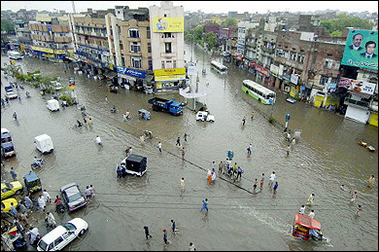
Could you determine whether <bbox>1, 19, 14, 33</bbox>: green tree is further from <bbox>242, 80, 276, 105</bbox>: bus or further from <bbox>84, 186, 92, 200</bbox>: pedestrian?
<bbox>84, 186, 92, 200</bbox>: pedestrian

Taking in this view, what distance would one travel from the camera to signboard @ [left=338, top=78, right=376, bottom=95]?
116 feet

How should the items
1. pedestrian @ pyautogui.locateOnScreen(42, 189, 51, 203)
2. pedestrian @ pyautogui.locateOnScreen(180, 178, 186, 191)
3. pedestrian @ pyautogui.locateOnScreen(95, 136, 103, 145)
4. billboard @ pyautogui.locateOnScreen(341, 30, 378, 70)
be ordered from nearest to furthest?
1. pedestrian @ pyautogui.locateOnScreen(42, 189, 51, 203)
2. pedestrian @ pyautogui.locateOnScreen(180, 178, 186, 191)
3. pedestrian @ pyautogui.locateOnScreen(95, 136, 103, 145)
4. billboard @ pyautogui.locateOnScreen(341, 30, 378, 70)

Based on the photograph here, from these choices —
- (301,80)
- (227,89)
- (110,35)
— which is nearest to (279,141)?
(301,80)

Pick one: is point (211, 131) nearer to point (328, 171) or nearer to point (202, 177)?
point (202, 177)

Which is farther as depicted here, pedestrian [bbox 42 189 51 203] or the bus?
the bus

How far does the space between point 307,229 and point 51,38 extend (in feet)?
291

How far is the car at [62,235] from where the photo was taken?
16656mm

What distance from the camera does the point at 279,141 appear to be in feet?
108

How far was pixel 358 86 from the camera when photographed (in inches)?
1443

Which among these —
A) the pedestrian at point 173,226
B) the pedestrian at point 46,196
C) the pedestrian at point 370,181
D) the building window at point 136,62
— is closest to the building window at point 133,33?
the building window at point 136,62

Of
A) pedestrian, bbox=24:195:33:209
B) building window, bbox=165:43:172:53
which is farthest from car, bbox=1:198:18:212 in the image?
building window, bbox=165:43:172:53

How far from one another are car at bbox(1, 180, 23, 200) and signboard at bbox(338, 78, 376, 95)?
146 ft

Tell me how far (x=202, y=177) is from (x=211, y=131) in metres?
11.4

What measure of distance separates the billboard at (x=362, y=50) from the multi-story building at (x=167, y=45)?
2868cm
